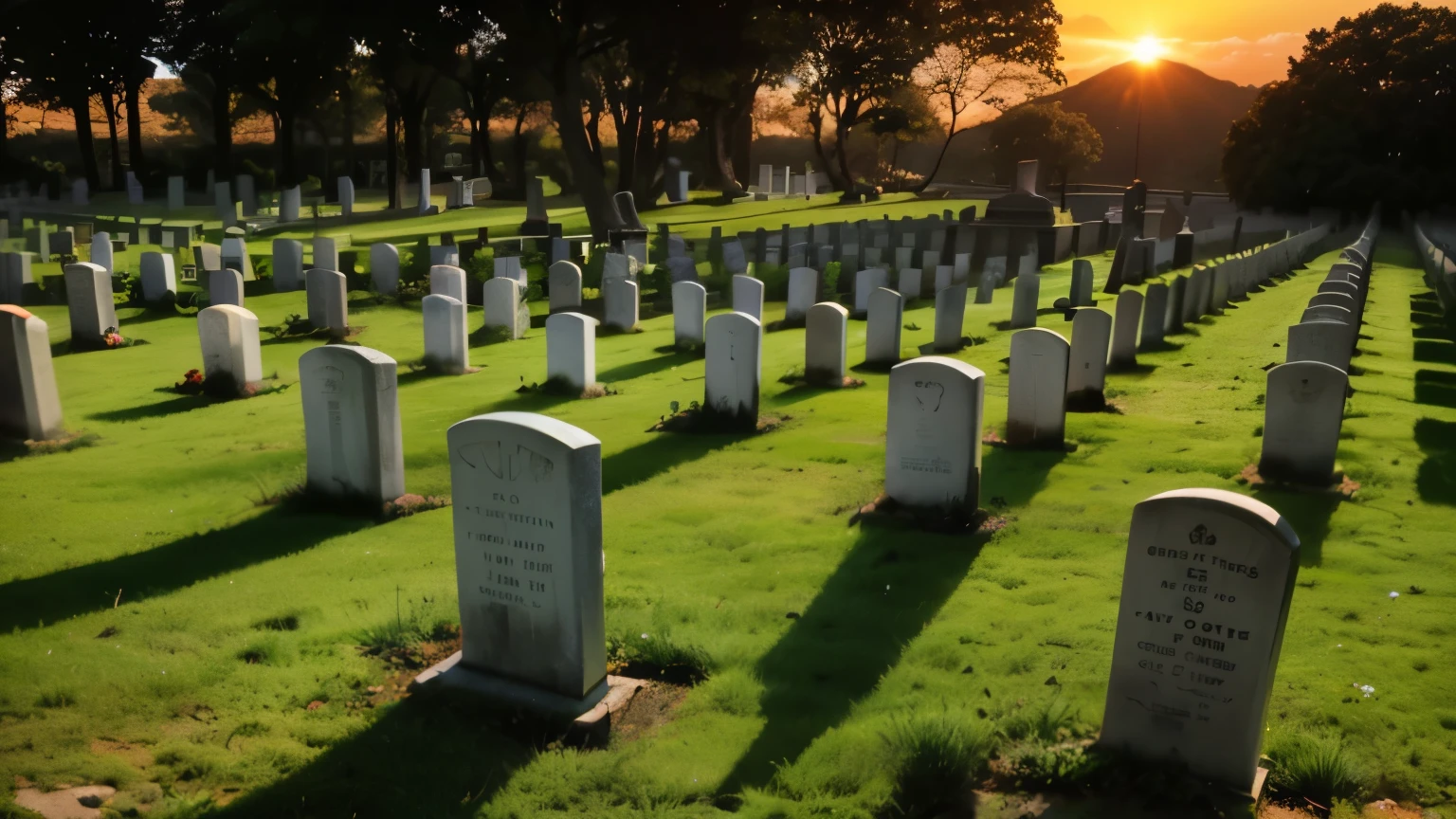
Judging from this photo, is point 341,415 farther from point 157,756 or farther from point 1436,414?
point 1436,414

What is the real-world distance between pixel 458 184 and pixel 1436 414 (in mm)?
36065

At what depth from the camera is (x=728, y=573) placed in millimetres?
→ 6289

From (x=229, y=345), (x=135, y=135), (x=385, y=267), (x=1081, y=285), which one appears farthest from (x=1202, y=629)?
(x=135, y=135)

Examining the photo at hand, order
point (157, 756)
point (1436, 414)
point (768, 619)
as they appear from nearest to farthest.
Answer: point (157, 756) < point (768, 619) < point (1436, 414)

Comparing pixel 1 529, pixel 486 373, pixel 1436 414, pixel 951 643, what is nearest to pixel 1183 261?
pixel 1436 414

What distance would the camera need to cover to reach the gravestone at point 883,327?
1244 cm

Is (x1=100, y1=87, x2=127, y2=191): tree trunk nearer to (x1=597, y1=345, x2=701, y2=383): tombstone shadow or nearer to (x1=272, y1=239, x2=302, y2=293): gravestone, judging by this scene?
(x1=272, y1=239, x2=302, y2=293): gravestone

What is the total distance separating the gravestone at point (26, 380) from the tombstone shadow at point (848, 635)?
7198 mm

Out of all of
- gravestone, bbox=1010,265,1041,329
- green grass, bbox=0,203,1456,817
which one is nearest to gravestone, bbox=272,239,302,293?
green grass, bbox=0,203,1456,817

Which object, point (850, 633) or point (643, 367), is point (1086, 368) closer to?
point (643, 367)

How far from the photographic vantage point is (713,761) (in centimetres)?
427

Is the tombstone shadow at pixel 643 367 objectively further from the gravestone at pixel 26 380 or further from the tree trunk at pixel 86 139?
the tree trunk at pixel 86 139

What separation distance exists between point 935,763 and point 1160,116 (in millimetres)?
111232

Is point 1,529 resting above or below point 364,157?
below
